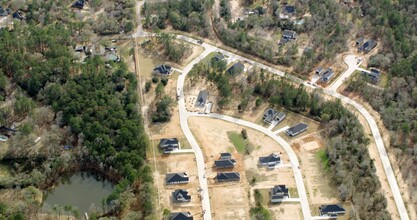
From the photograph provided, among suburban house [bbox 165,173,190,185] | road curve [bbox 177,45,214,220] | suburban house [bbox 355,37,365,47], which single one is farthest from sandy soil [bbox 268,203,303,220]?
suburban house [bbox 355,37,365,47]

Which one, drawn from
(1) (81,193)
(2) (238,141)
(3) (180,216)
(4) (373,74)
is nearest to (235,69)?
(2) (238,141)

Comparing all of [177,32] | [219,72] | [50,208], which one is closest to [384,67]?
[219,72]

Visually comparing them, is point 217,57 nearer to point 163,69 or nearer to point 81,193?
point 163,69

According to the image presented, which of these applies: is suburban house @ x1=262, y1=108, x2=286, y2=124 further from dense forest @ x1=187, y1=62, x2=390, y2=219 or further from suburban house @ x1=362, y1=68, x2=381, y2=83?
suburban house @ x1=362, y1=68, x2=381, y2=83

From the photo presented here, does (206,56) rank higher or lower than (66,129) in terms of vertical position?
higher

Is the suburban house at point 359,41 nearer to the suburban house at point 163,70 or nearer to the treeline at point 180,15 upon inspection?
the treeline at point 180,15

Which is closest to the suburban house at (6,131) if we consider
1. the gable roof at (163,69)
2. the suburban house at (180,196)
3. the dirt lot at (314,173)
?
the gable roof at (163,69)

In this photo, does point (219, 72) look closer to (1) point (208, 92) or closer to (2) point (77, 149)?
(1) point (208, 92)
